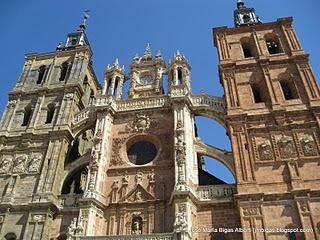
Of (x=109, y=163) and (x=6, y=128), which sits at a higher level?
(x=6, y=128)

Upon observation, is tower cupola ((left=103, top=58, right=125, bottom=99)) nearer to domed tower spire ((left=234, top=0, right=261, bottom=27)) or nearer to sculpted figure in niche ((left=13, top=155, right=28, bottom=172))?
sculpted figure in niche ((left=13, top=155, right=28, bottom=172))

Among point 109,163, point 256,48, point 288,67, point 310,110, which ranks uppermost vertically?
point 256,48

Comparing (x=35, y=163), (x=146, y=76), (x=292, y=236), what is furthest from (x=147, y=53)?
(x=292, y=236)

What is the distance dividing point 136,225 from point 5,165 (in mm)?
9463

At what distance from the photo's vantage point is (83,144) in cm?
2522

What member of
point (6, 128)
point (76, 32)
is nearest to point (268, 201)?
point (6, 128)

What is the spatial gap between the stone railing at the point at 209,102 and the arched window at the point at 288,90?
155 inches

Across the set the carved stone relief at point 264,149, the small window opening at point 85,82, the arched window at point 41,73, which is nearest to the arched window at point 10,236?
the arched window at point 41,73

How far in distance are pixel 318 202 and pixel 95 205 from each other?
10.8m

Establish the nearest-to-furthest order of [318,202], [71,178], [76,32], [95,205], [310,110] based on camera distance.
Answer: [318,202] < [95,205] < [310,110] < [71,178] < [76,32]

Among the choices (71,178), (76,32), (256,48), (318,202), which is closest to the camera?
(318,202)

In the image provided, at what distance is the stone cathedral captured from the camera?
1634 cm

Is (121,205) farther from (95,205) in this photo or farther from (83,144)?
(83,144)

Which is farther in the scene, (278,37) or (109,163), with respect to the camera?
(278,37)
